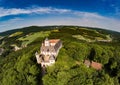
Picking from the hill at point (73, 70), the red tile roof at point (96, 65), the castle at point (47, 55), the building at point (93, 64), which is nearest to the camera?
the hill at point (73, 70)

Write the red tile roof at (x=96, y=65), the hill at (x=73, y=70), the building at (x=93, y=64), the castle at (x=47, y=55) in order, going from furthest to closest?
the red tile roof at (x=96, y=65)
the building at (x=93, y=64)
the castle at (x=47, y=55)
the hill at (x=73, y=70)

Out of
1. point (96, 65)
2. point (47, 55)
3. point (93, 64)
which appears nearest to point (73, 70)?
point (47, 55)

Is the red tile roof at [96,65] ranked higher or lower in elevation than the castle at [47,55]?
lower

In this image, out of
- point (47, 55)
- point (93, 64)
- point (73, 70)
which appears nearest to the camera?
point (73, 70)

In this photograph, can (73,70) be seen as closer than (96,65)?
Yes

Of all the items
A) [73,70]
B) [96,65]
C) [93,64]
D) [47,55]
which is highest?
[47,55]

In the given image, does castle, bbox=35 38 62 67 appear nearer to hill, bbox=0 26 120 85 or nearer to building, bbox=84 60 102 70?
hill, bbox=0 26 120 85

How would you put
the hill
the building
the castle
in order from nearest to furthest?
1. the hill
2. the castle
3. the building

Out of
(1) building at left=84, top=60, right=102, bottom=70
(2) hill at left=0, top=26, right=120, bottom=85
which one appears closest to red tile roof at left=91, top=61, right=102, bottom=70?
(1) building at left=84, top=60, right=102, bottom=70

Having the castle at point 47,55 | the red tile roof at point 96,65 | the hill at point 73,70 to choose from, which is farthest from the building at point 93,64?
the castle at point 47,55

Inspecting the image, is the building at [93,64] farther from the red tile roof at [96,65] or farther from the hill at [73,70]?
the hill at [73,70]

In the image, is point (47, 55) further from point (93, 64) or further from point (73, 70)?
point (93, 64)
